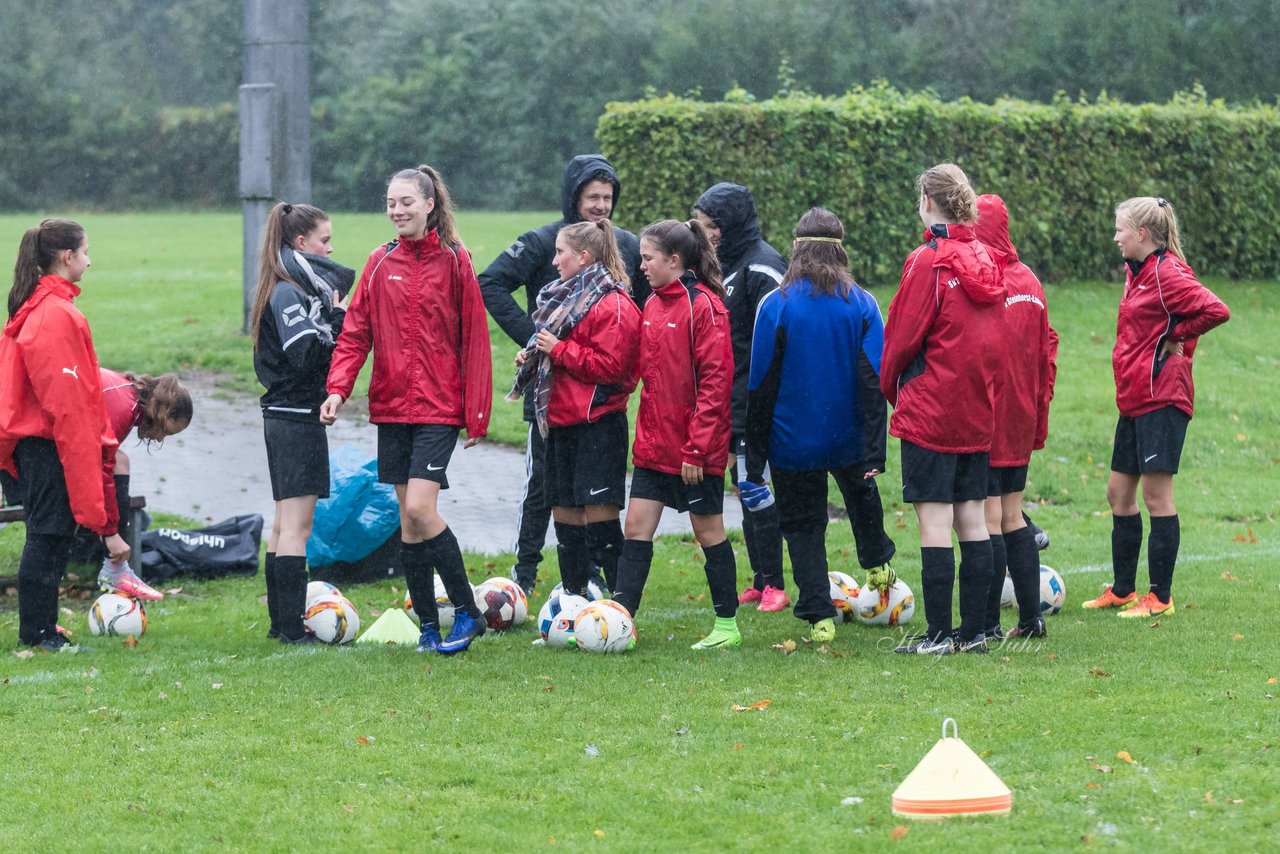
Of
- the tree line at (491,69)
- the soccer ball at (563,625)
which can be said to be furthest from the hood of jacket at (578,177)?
the tree line at (491,69)

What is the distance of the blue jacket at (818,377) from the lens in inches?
283

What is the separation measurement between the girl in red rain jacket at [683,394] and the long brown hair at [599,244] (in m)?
0.25

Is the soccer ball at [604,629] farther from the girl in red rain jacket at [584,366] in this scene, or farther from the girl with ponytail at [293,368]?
the girl with ponytail at [293,368]

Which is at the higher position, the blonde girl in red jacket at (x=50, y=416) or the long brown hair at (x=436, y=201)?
the long brown hair at (x=436, y=201)

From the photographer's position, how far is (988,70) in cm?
5531

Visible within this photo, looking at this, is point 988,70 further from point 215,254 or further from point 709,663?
point 709,663

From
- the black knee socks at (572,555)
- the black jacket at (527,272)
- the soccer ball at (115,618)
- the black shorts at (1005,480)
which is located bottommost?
the soccer ball at (115,618)

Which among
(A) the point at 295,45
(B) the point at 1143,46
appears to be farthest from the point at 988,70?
(A) the point at 295,45

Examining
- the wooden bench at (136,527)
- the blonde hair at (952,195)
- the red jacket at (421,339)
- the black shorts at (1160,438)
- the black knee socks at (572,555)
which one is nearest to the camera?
the blonde hair at (952,195)

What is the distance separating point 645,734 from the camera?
18.9ft

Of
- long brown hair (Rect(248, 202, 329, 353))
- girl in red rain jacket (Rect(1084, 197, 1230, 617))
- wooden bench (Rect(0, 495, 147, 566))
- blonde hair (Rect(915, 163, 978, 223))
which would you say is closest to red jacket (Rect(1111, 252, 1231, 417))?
girl in red rain jacket (Rect(1084, 197, 1230, 617))

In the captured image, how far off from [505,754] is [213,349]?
12.3 metres

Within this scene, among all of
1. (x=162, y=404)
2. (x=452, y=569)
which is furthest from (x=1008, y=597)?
(x=162, y=404)

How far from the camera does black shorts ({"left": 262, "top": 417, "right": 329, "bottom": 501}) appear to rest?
7344 millimetres
